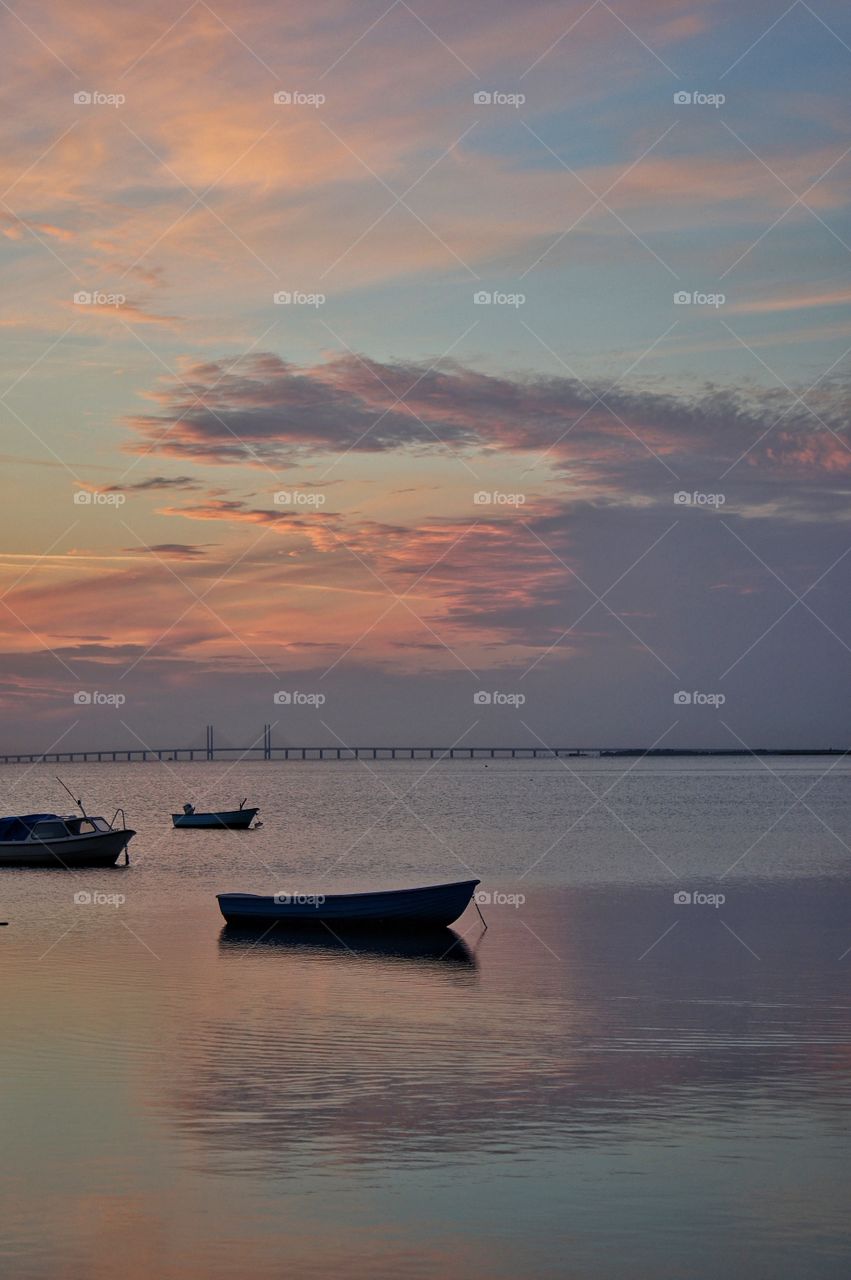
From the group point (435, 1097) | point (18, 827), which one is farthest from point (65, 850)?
point (435, 1097)

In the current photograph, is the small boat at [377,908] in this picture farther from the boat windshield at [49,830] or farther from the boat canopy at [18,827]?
the boat canopy at [18,827]

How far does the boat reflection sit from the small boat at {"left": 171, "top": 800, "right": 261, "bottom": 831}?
2316 inches

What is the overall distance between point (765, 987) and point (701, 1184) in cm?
1500

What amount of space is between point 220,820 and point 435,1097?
82337 mm

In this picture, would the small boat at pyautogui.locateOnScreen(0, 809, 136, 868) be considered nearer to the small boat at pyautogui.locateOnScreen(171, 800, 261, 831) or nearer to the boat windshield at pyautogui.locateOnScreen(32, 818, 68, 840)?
the boat windshield at pyautogui.locateOnScreen(32, 818, 68, 840)

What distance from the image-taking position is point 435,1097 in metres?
20.8

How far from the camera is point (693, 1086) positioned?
21.6 meters

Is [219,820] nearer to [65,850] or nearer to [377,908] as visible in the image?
[65,850]

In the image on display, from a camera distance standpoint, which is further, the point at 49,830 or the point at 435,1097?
the point at 49,830

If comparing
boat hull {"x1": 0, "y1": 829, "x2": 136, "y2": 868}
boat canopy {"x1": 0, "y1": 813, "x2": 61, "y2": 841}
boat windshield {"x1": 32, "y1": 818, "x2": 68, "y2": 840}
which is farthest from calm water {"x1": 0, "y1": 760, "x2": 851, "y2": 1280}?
boat canopy {"x1": 0, "y1": 813, "x2": 61, "y2": 841}

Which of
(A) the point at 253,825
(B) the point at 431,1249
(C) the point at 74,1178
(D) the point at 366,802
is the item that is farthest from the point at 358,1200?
(D) the point at 366,802

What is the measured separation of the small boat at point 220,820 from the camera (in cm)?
10131

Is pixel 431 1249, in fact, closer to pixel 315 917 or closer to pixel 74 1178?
pixel 74 1178

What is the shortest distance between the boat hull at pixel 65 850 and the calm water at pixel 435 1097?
16697 millimetres
